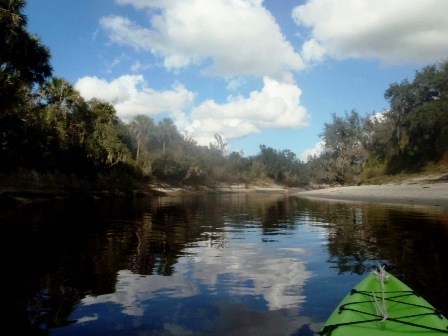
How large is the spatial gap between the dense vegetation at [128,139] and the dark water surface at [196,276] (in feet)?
51.5

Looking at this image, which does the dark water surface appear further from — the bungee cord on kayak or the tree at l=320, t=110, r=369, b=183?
the tree at l=320, t=110, r=369, b=183

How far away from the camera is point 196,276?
8.77m

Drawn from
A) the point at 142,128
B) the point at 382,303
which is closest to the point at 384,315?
the point at 382,303

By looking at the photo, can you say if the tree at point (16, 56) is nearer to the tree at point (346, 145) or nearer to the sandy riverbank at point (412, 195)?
the sandy riverbank at point (412, 195)

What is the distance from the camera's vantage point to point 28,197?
113 ft

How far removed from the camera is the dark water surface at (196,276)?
594cm

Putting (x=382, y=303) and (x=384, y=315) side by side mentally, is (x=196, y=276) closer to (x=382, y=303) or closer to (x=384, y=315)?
(x=382, y=303)

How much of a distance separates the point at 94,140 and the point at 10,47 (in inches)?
A: 1035

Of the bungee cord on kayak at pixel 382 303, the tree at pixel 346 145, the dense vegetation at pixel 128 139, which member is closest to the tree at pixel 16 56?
the dense vegetation at pixel 128 139

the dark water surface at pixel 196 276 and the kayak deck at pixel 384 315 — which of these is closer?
the kayak deck at pixel 384 315

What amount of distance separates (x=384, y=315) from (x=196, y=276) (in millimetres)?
5010

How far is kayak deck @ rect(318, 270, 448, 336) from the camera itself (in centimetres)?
434

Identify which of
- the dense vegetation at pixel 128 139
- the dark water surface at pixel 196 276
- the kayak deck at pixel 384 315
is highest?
the dense vegetation at pixel 128 139

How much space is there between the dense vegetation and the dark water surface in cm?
1571
